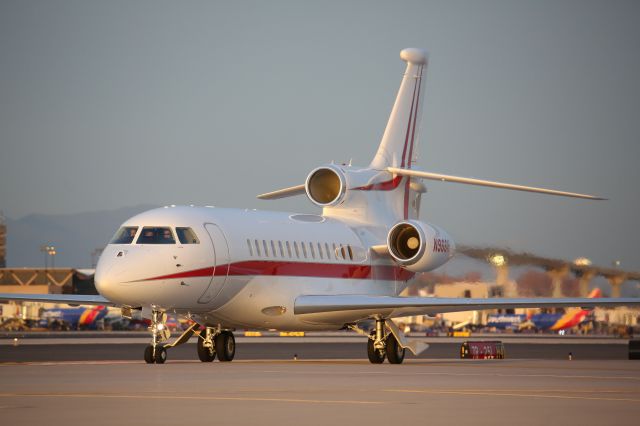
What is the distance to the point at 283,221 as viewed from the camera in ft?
117

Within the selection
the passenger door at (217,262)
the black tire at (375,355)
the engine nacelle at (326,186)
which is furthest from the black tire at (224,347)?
the engine nacelle at (326,186)

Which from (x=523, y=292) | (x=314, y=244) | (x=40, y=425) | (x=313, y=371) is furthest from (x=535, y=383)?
(x=523, y=292)

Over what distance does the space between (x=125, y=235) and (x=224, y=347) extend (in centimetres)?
518

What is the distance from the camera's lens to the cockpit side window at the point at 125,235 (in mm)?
30344

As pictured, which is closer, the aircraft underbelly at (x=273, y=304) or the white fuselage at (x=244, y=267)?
the white fuselage at (x=244, y=267)

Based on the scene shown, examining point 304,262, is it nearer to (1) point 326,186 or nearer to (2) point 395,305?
(2) point 395,305

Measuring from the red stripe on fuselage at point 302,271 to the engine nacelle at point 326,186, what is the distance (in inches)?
106

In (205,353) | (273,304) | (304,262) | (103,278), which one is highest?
(304,262)

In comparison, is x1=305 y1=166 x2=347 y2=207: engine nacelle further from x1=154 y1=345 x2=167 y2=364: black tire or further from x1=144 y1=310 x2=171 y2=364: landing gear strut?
x1=154 y1=345 x2=167 y2=364: black tire

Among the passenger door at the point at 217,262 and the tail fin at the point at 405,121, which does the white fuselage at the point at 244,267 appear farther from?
the tail fin at the point at 405,121

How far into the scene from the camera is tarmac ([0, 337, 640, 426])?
568 inches

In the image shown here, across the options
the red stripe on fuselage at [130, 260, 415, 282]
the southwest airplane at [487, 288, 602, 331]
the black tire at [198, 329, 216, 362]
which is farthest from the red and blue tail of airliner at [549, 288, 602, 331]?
the black tire at [198, 329, 216, 362]

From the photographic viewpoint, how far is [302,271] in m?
34.8

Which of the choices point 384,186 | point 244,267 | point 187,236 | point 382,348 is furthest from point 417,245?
point 187,236
